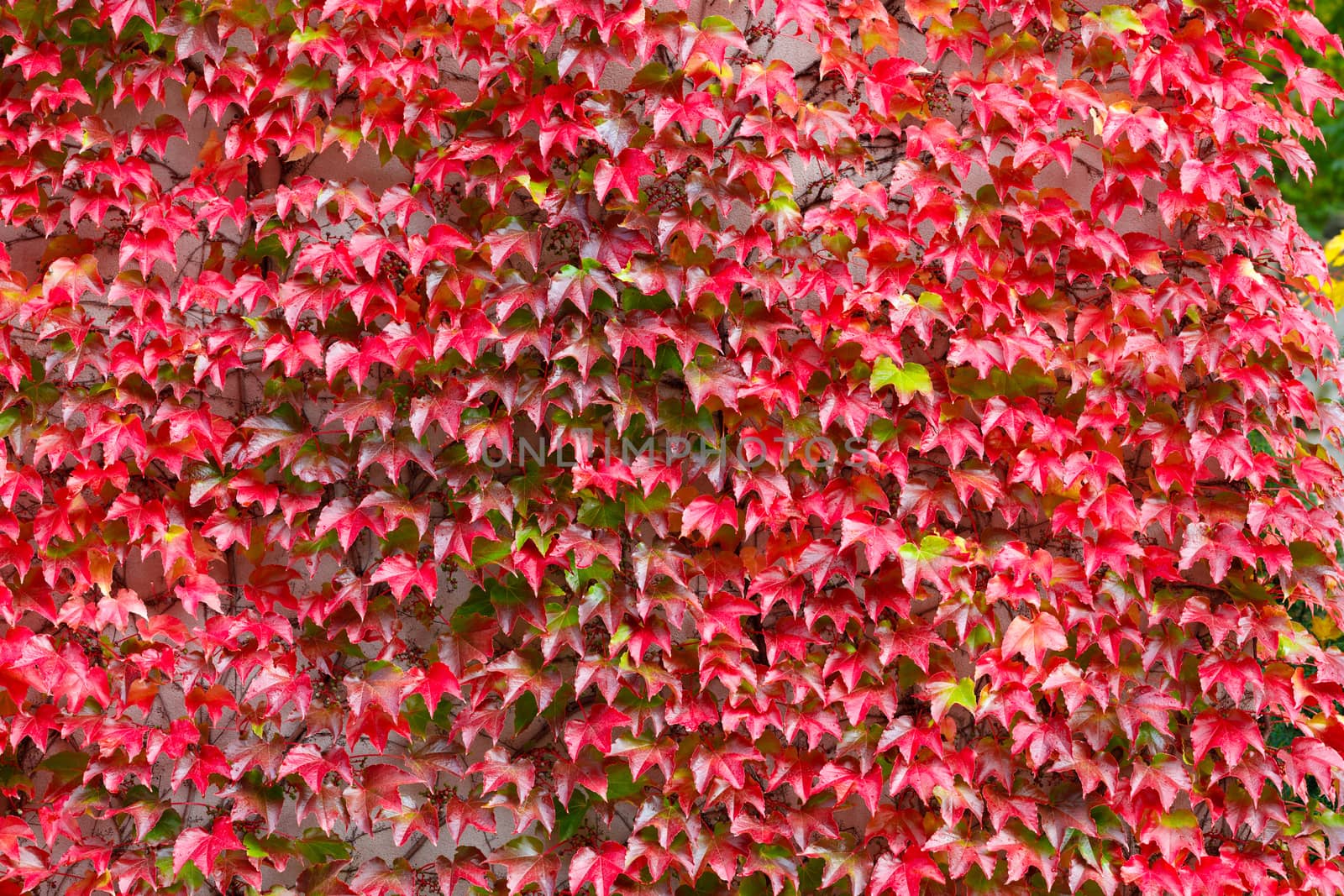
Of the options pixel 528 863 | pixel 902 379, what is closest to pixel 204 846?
pixel 528 863

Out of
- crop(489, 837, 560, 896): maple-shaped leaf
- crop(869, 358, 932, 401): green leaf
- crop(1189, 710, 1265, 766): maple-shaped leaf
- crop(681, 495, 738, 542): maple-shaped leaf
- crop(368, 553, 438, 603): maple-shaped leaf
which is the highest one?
crop(869, 358, 932, 401): green leaf

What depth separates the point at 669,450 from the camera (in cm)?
216

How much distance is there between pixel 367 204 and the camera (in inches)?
81.7

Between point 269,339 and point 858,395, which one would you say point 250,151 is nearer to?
point 269,339

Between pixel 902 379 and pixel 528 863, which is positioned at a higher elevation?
pixel 902 379

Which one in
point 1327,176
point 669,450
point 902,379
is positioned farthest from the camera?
point 1327,176

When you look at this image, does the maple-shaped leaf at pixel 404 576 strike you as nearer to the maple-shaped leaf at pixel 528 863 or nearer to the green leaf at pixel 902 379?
the maple-shaped leaf at pixel 528 863

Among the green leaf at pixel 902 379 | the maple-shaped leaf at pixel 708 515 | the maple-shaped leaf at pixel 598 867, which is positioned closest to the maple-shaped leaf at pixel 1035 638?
the green leaf at pixel 902 379

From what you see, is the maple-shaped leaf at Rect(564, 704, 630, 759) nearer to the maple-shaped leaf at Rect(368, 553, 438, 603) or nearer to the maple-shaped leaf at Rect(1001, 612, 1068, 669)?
the maple-shaped leaf at Rect(368, 553, 438, 603)

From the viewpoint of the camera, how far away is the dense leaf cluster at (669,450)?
204 cm

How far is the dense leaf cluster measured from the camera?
2.04 metres

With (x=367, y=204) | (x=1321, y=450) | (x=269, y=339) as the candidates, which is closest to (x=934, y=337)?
(x=1321, y=450)

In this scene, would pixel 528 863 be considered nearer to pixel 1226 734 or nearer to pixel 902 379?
pixel 902 379

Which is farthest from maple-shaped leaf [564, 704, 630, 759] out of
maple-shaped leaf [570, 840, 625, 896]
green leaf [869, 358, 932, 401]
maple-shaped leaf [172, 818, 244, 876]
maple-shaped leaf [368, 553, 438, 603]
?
green leaf [869, 358, 932, 401]
